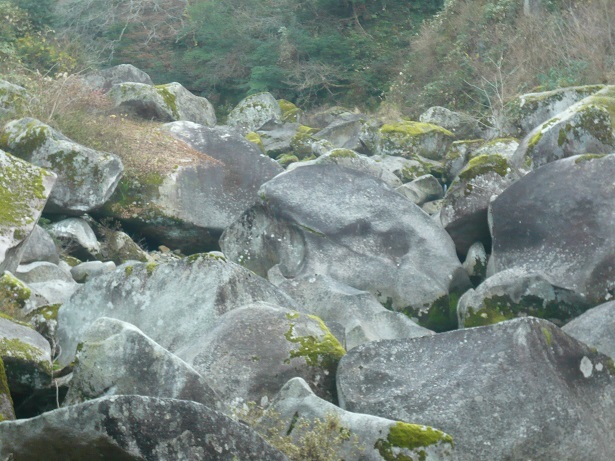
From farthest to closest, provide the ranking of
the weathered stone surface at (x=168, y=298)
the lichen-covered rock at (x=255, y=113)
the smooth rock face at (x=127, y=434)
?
the lichen-covered rock at (x=255, y=113) → the weathered stone surface at (x=168, y=298) → the smooth rock face at (x=127, y=434)

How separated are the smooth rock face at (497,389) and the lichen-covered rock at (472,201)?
540cm

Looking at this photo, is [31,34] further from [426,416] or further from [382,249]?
[426,416]

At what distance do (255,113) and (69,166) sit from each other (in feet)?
43.3

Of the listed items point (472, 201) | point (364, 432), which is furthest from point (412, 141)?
point (364, 432)

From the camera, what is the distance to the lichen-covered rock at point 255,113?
88.2 feet

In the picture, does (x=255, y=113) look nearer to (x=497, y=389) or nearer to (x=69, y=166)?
(x=69, y=166)

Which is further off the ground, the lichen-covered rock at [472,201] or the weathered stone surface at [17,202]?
the weathered stone surface at [17,202]

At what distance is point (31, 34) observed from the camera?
29.5 meters

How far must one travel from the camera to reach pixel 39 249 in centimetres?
1252

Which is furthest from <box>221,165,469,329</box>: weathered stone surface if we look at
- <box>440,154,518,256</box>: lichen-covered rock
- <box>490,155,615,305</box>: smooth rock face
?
<box>490,155,615,305</box>: smooth rock face

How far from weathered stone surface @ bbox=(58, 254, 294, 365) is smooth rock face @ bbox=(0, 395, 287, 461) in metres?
3.54

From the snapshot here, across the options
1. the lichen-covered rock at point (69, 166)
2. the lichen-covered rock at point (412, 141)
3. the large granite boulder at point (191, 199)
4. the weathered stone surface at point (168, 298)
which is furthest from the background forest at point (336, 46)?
the weathered stone surface at point (168, 298)

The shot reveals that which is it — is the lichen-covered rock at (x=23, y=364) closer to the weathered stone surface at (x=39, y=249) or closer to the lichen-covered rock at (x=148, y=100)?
the weathered stone surface at (x=39, y=249)

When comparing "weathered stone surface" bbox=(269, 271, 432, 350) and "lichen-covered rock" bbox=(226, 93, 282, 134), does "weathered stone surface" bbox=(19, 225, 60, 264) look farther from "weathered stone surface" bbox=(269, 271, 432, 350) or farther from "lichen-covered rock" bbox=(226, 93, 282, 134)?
"lichen-covered rock" bbox=(226, 93, 282, 134)
